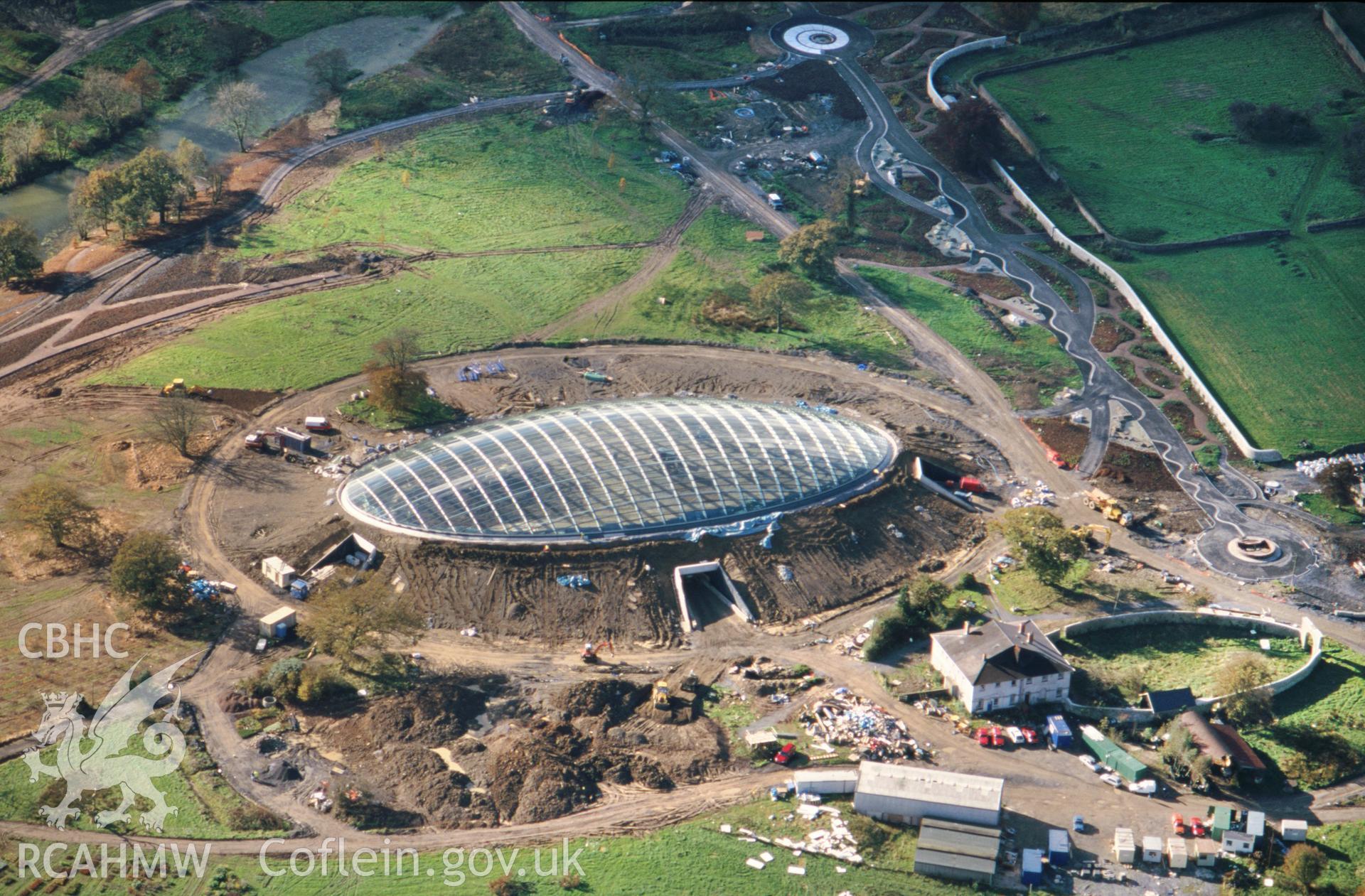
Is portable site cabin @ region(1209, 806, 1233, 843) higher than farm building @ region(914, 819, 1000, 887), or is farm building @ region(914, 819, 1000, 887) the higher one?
portable site cabin @ region(1209, 806, 1233, 843)

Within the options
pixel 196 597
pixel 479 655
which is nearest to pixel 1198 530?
pixel 479 655

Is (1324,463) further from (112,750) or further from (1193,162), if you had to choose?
(112,750)

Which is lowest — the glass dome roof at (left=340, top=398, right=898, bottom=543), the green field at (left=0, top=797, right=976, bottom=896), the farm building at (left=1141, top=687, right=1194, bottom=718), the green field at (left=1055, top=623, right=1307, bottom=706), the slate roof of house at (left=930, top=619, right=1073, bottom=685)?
the green field at (left=0, top=797, right=976, bottom=896)

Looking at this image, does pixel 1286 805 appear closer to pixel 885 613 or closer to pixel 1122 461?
pixel 885 613

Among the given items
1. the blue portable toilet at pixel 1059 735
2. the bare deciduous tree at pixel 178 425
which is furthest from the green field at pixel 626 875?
the bare deciduous tree at pixel 178 425

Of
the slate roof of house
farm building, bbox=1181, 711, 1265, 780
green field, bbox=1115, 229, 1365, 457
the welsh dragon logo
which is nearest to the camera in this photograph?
the welsh dragon logo

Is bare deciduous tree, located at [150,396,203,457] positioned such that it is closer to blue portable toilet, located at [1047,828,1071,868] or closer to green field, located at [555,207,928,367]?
green field, located at [555,207,928,367]

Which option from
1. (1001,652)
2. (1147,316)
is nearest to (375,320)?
(1001,652)

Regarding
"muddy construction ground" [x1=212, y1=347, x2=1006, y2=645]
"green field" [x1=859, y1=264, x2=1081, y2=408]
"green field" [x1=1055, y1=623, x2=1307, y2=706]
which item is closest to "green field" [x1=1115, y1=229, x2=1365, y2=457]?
"green field" [x1=859, y1=264, x2=1081, y2=408]
